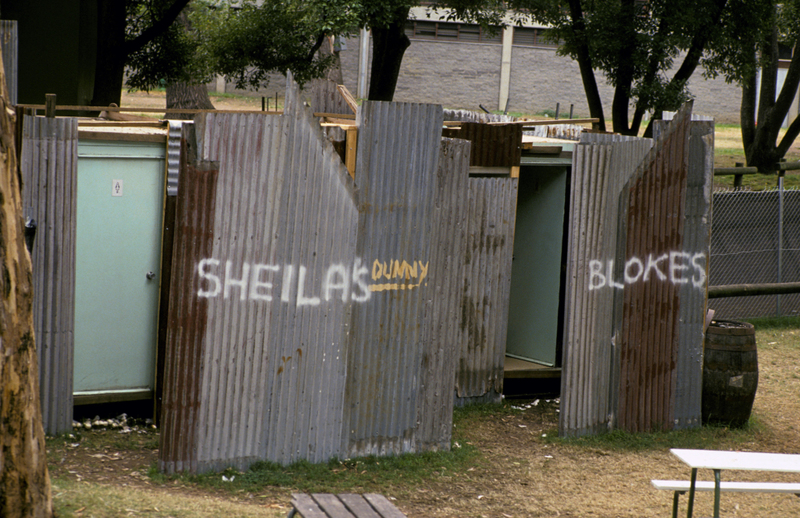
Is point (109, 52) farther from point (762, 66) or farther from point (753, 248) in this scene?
point (762, 66)

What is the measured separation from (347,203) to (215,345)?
4.27 ft

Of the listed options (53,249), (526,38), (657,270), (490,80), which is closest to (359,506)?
(53,249)

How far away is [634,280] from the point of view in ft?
21.8

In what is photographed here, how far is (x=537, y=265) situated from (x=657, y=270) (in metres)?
1.74

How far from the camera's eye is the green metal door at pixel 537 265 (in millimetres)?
8078

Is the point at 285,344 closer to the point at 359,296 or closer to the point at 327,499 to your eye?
the point at 359,296

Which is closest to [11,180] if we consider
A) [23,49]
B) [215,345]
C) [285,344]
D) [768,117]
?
[215,345]

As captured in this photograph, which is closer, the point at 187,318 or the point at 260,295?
the point at 187,318

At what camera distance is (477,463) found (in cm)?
606

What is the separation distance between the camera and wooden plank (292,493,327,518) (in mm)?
3764

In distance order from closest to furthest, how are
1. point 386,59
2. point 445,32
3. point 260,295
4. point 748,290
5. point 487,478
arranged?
1. point 260,295
2. point 487,478
3. point 748,290
4. point 386,59
5. point 445,32

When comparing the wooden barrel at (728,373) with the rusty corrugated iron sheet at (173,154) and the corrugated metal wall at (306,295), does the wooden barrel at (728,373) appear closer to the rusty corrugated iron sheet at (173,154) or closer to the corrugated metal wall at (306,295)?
the corrugated metal wall at (306,295)

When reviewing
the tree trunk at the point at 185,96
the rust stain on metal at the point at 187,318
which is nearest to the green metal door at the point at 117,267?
the rust stain on metal at the point at 187,318

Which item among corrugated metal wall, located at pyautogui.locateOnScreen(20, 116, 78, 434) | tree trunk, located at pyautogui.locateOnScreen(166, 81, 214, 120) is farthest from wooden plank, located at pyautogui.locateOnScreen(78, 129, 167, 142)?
tree trunk, located at pyautogui.locateOnScreen(166, 81, 214, 120)
